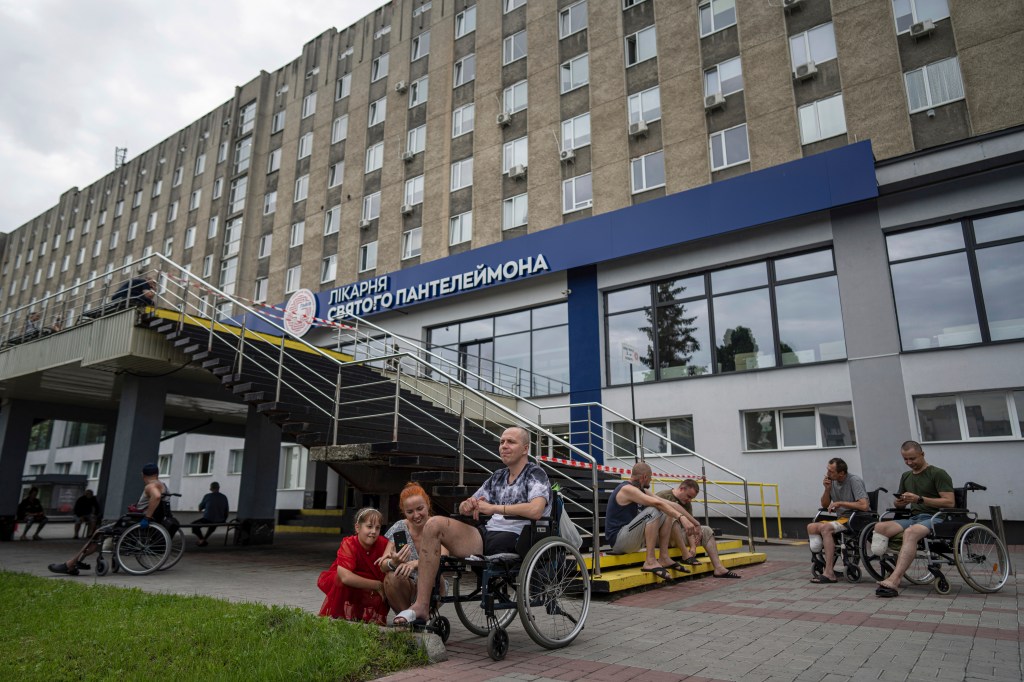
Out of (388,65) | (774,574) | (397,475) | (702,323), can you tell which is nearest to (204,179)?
(388,65)

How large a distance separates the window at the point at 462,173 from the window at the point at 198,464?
61.7 feet

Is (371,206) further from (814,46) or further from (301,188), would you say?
(814,46)

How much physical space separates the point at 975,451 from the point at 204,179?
128 feet

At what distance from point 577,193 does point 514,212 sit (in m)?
2.63

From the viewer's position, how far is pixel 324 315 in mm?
26969

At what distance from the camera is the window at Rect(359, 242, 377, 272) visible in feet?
89.4

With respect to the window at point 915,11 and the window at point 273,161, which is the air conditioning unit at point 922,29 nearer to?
the window at point 915,11

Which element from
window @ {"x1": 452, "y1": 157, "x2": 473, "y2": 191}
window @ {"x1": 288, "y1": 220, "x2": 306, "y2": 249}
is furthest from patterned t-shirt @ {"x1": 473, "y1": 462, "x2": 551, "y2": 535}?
window @ {"x1": 288, "y1": 220, "x2": 306, "y2": 249}

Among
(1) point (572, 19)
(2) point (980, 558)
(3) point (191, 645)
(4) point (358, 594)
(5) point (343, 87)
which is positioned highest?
(5) point (343, 87)

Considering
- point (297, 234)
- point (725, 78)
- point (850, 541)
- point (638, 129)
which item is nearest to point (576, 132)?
point (638, 129)

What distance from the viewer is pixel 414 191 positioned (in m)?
26.6

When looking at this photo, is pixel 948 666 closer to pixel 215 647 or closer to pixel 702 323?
pixel 215 647

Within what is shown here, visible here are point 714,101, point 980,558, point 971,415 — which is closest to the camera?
point 980,558

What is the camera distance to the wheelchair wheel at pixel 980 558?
6.46 metres
